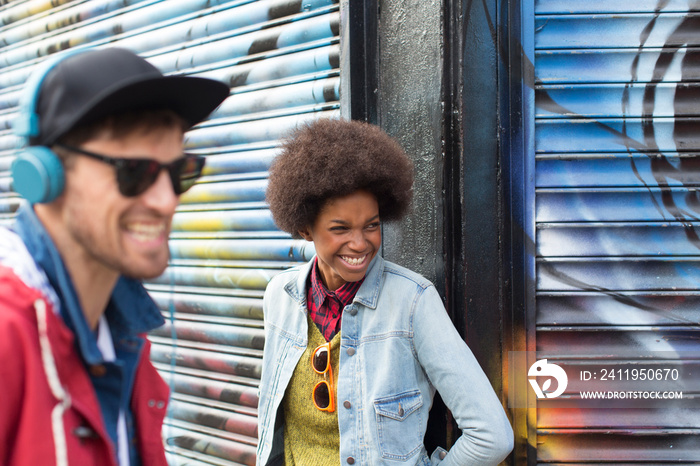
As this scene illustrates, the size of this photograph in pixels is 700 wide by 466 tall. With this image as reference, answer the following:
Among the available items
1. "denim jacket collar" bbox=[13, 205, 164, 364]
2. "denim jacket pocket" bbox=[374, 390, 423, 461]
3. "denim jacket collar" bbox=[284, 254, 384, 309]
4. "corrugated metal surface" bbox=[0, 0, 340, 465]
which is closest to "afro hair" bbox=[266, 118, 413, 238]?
"denim jacket collar" bbox=[284, 254, 384, 309]

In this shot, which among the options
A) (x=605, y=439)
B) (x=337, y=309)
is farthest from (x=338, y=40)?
(x=605, y=439)

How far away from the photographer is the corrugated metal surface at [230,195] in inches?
130

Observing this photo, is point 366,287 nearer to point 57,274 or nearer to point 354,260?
point 354,260

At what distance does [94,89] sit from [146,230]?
0.29 meters

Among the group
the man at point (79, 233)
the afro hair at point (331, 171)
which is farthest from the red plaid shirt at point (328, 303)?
the man at point (79, 233)

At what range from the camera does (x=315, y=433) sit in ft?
6.98

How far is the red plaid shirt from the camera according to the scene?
218 cm

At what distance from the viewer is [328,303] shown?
2.24 m

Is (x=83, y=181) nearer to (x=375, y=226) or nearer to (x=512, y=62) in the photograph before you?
(x=375, y=226)

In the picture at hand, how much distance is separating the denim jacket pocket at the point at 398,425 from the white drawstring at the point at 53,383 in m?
1.24

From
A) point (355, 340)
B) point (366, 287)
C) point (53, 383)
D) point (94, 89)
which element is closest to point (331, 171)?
point (366, 287)

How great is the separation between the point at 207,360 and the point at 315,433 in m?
1.78

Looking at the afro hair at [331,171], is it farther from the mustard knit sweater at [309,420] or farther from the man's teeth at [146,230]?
the man's teeth at [146,230]

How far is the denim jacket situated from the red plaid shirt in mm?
67
